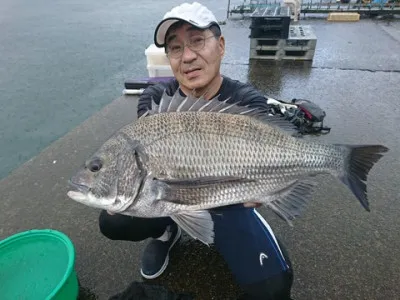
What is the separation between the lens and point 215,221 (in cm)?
206

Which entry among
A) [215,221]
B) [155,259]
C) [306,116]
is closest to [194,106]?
[215,221]

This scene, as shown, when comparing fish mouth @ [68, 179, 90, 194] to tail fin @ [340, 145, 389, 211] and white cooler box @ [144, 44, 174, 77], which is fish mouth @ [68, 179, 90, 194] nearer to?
tail fin @ [340, 145, 389, 211]

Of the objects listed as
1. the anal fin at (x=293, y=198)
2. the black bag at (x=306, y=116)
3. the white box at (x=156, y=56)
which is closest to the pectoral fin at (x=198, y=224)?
the anal fin at (x=293, y=198)

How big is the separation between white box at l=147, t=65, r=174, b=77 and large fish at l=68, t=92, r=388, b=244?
343 cm

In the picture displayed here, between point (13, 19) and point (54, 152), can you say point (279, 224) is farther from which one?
point (13, 19)

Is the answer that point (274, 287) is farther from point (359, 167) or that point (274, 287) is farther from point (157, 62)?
point (157, 62)

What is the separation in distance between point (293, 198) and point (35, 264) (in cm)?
179

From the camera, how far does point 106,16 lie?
15141 millimetres

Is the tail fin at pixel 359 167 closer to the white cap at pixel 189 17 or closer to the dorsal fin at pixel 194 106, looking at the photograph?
the dorsal fin at pixel 194 106

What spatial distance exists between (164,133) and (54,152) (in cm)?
262

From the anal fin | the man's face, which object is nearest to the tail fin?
the anal fin

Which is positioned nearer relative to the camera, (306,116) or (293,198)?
(293,198)

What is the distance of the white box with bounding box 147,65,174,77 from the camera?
5171 millimetres

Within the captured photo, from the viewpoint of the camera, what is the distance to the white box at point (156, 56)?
500 centimetres
